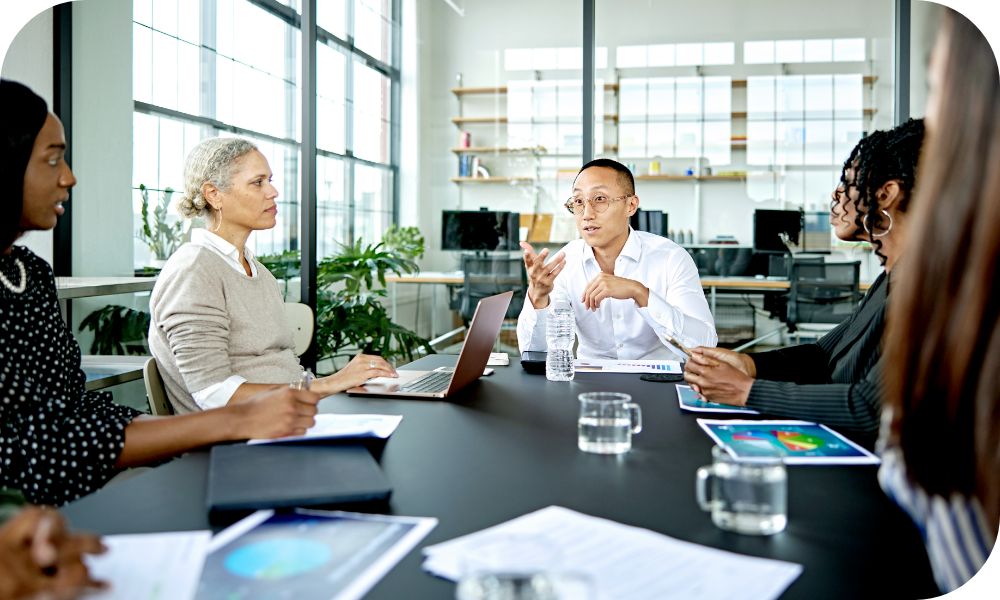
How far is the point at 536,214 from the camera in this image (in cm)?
521

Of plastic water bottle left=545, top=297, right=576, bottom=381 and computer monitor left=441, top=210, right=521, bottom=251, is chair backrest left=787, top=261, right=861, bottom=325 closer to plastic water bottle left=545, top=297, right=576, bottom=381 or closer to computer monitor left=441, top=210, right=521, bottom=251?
computer monitor left=441, top=210, right=521, bottom=251

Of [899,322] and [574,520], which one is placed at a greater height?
[899,322]

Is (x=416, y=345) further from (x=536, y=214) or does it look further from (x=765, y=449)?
(x=765, y=449)

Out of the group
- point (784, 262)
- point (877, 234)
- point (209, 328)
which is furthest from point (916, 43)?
point (209, 328)

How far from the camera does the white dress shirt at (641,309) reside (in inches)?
97.4

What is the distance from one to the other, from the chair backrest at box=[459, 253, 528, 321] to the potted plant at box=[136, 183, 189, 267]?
83.8 inches

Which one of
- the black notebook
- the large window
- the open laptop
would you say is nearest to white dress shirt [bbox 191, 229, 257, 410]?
the open laptop

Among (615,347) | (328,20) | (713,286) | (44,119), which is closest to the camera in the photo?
(44,119)

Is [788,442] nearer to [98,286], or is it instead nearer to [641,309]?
[641,309]

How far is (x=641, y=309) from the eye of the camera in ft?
7.95

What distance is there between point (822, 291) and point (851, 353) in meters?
3.72

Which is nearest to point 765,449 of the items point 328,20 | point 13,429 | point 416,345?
point 13,429

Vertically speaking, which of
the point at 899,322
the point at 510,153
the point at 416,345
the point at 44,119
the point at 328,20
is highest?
the point at 328,20

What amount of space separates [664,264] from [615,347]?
1.15 ft
